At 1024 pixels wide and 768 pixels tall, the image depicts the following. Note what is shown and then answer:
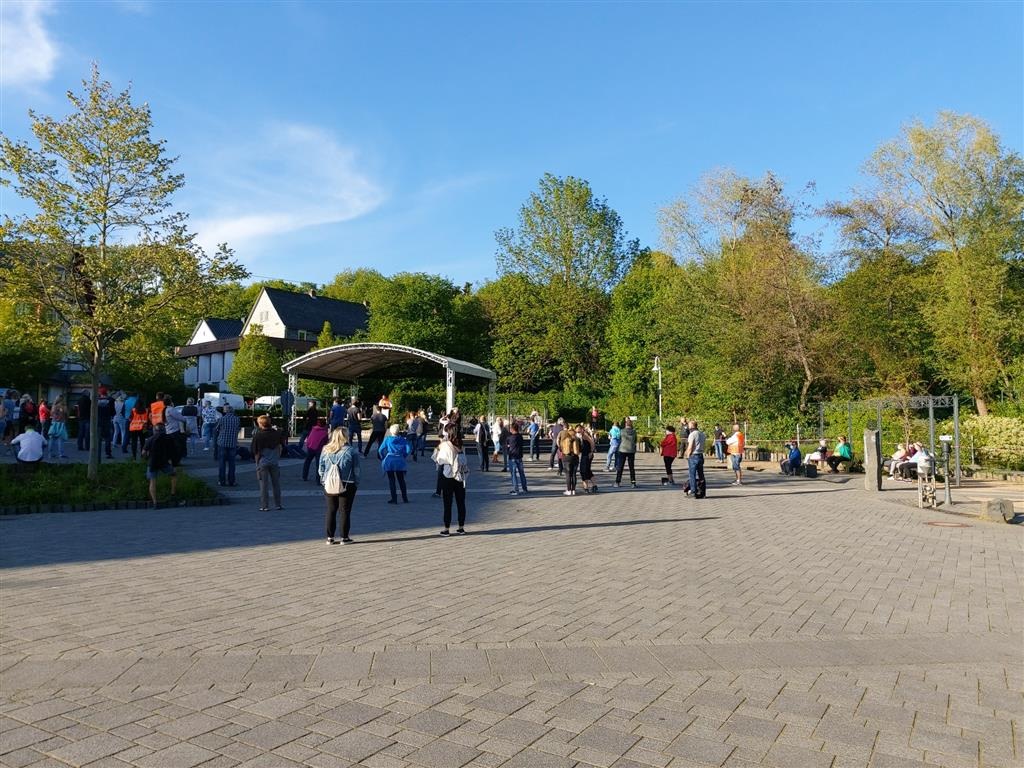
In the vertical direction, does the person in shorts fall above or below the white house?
below

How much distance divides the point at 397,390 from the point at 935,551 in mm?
40265

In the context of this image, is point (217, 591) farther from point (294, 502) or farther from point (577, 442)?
point (577, 442)

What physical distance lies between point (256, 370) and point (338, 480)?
51001mm

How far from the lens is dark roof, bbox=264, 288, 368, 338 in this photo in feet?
251

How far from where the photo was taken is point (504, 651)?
538cm

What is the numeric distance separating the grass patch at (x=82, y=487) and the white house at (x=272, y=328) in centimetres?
5524

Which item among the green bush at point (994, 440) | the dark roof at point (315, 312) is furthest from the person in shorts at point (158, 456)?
the dark roof at point (315, 312)

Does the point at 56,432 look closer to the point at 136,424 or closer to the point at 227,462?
the point at 136,424

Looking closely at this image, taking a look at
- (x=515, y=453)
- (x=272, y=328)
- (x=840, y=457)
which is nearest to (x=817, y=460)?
(x=840, y=457)

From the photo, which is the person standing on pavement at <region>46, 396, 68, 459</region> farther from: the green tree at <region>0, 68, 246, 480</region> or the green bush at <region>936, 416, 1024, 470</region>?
the green bush at <region>936, 416, 1024, 470</region>

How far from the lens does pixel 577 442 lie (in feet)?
53.9

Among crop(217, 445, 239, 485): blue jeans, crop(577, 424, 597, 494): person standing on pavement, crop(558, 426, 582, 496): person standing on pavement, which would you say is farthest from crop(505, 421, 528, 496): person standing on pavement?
crop(217, 445, 239, 485): blue jeans

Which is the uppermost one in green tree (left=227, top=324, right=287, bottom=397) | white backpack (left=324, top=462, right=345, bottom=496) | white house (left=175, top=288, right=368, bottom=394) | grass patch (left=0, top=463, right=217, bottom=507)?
white house (left=175, top=288, right=368, bottom=394)

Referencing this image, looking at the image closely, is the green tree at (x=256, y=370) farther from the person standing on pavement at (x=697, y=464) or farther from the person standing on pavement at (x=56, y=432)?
the person standing on pavement at (x=697, y=464)
